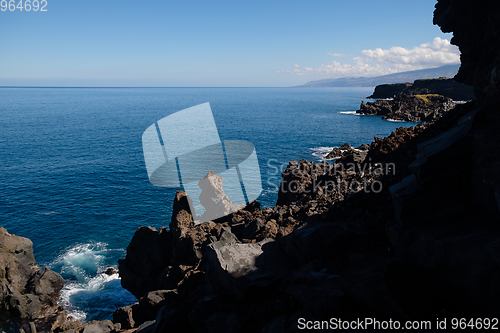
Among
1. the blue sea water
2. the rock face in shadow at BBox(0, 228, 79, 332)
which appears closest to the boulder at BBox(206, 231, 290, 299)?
the rock face in shadow at BBox(0, 228, 79, 332)

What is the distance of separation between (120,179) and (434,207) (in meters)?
43.2

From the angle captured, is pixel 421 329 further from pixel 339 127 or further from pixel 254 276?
→ pixel 339 127

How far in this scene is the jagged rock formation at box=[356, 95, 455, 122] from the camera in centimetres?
9969

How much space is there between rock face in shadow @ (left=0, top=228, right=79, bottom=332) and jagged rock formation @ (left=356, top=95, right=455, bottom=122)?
101345 millimetres

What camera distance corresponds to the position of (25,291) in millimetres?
22906

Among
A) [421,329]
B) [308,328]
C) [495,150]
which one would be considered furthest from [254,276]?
[495,150]

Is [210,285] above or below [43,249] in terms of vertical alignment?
above

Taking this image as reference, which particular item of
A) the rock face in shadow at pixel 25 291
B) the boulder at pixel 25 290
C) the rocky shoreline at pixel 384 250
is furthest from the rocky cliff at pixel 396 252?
the boulder at pixel 25 290

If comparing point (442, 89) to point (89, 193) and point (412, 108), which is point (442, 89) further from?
point (89, 193)

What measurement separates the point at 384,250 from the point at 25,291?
25255 mm

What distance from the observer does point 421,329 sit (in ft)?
22.6

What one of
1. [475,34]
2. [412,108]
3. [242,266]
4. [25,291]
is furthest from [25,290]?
[412,108]

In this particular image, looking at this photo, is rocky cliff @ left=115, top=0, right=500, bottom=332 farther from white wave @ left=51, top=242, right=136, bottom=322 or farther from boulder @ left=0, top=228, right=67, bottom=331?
boulder @ left=0, top=228, right=67, bottom=331

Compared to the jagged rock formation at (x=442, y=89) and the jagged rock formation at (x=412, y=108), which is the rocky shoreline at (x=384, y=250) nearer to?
the jagged rock formation at (x=412, y=108)
